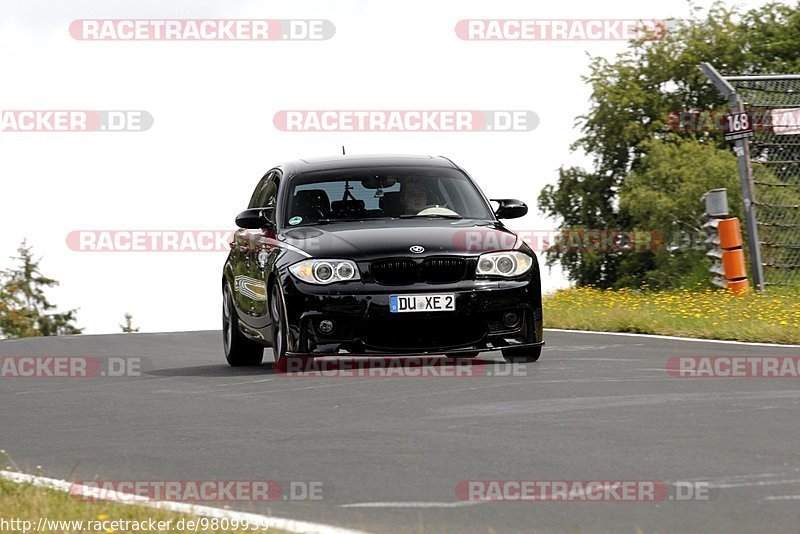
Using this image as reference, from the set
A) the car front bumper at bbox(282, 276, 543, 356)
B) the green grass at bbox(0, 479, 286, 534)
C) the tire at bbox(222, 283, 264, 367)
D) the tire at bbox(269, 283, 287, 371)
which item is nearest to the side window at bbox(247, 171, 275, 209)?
the tire at bbox(222, 283, 264, 367)

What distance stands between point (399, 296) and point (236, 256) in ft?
10.7

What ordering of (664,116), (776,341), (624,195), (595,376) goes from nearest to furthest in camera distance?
1. (595,376)
2. (776,341)
3. (624,195)
4. (664,116)

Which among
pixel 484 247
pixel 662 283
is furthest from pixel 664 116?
pixel 484 247

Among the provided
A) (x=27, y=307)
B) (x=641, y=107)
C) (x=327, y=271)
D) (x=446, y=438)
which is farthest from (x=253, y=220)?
(x=27, y=307)

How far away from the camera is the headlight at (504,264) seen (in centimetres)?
1259

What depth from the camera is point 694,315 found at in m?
18.4

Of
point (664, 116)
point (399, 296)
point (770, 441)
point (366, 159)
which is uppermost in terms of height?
point (664, 116)

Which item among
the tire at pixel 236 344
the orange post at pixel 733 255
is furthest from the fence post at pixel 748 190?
the tire at pixel 236 344

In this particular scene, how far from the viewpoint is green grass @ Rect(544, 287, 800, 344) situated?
16125mm

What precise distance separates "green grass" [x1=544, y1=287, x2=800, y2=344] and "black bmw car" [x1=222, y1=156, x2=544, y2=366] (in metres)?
3.52

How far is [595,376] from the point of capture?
12.1 m

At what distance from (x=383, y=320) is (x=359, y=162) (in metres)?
2.35

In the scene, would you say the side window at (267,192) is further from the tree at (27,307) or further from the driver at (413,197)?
the tree at (27,307)

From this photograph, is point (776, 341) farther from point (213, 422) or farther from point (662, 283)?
point (662, 283)
